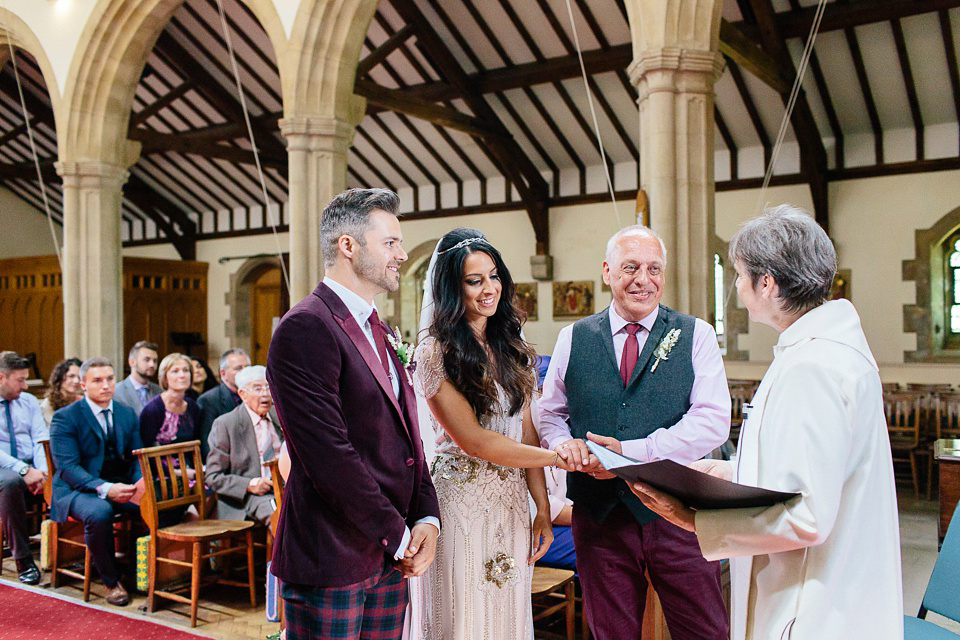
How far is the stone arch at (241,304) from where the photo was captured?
584 inches

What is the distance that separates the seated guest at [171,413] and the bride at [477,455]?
2925 millimetres

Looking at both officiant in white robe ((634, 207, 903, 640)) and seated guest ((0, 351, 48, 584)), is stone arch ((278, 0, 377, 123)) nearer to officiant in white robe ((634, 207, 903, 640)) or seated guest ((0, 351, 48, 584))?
seated guest ((0, 351, 48, 584))

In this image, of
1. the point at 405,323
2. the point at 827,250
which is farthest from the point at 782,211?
the point at 405,323

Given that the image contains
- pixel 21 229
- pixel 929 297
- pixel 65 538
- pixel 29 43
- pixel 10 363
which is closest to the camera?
pixel 65 538

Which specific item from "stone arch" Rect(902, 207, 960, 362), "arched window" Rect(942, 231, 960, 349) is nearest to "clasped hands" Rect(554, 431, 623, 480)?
"stone arch" Rect(902, 207, 960, 362)

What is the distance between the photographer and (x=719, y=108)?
9.57 metres

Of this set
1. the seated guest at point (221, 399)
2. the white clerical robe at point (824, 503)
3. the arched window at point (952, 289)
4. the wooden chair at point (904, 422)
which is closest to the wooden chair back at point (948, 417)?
the wooden chair at point (904, 422)

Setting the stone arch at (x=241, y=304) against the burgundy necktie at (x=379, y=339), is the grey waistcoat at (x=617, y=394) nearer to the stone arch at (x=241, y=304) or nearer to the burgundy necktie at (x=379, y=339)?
the burgundy necktie at (x=379, y=339)

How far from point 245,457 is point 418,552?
2678mm

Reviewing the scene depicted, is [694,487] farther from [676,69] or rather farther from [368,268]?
[676,69]

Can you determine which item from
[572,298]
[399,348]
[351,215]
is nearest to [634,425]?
[399,348]

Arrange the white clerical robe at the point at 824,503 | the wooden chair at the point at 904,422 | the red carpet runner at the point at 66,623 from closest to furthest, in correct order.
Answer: the white clerical robe at the point at 824,503
the red carpet runner at the point at 66,623
the wooden chair at the point at 904,422

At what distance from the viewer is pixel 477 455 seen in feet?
6.66

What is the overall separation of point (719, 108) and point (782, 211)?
8.74 metres
